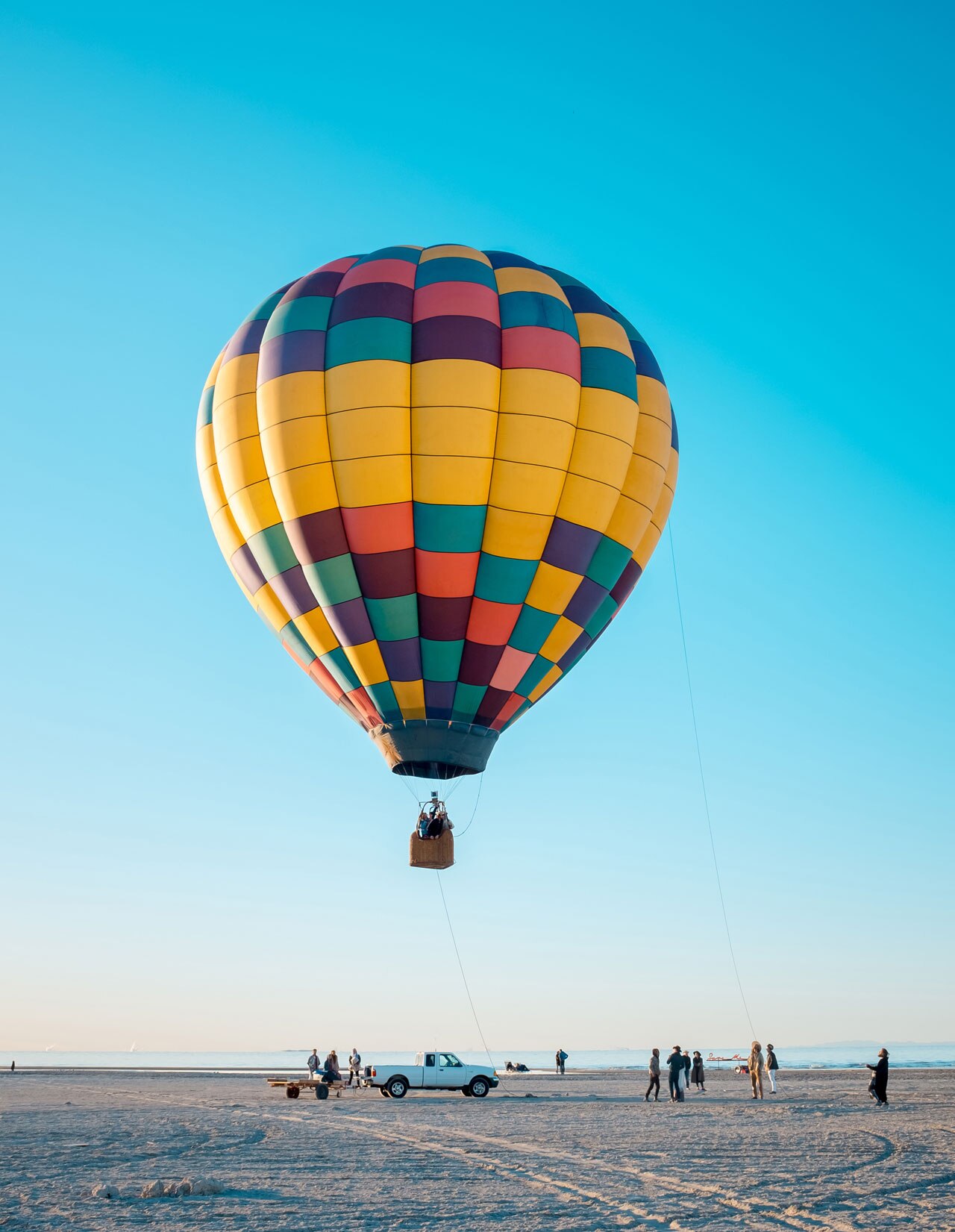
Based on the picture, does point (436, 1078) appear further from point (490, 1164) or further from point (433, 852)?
point (490, 1164)

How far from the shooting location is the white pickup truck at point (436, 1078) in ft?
74.3

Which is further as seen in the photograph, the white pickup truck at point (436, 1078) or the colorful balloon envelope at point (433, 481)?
the white pickup truck at point (436, 1078)

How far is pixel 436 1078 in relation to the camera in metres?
22.8

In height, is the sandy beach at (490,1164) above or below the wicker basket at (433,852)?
below

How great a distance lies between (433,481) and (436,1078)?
13156 millimetres

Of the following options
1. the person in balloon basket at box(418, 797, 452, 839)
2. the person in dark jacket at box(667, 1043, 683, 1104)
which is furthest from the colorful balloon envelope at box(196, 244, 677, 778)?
the person in dark jacket at box(667, 1043, 683, 1104)

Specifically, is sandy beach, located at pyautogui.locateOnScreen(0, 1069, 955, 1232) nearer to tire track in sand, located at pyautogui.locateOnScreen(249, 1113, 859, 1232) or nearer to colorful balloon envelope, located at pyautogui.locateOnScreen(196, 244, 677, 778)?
tire track in sand, located at pyautogui.locateOnScreen(249, 1113, 859, 1232)

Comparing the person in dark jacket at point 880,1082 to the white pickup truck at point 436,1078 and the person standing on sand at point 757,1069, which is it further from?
the white pickup truck at point 436,1078

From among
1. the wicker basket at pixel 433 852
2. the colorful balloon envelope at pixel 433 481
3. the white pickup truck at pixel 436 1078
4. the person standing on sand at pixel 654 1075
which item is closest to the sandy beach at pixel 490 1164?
the person standing on sand at pixel 654 1075

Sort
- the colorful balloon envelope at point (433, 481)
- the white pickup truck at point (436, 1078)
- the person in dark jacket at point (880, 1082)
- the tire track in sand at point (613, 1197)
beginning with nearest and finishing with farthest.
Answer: the tire track in sand at point (613, 1197) → the colorful balloon envelope at point (433, 481) → the person in dark jacket at point (880, 1082) → the white pickup truck at point (436, 1078)

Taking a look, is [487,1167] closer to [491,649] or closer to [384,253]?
[491,649]

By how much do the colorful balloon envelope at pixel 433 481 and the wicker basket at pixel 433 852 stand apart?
1.03 meters

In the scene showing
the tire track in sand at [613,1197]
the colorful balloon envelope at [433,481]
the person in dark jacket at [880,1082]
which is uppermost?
the colorful balloon envelope at [433,481]

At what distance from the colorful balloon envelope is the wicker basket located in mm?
1034
